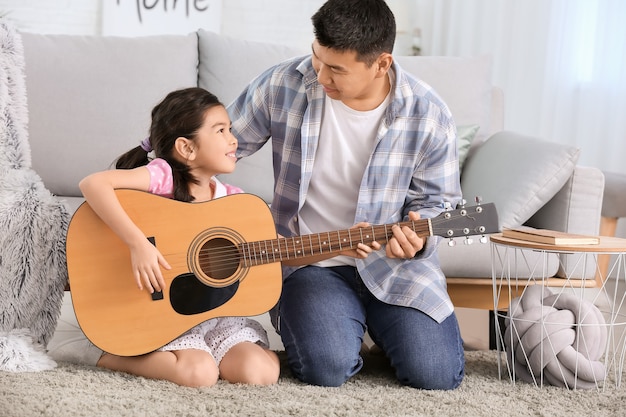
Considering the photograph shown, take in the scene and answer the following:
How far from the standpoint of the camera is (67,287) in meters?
1.87

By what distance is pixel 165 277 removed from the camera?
161 cm

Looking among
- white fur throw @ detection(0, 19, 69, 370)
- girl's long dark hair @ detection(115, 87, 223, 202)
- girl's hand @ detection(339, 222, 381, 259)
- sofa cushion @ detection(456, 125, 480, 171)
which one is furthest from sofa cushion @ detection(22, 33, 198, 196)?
girl's hand @ detection(339, 222, 381, 259)

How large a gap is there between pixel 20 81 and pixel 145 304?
620 millimetres

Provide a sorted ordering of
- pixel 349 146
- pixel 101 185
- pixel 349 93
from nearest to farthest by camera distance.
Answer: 1. pixel 101 185
2. pixel 349 93
3. pixel 349 146

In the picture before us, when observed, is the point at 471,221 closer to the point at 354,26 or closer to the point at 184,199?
the point at 354,26

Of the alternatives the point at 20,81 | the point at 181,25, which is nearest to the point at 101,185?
the point at 20,81

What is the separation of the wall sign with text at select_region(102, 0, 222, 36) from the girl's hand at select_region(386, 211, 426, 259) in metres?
2.38

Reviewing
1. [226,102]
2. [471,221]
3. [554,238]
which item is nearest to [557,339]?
[554,238]

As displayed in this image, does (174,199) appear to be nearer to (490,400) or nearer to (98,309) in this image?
(98,309)

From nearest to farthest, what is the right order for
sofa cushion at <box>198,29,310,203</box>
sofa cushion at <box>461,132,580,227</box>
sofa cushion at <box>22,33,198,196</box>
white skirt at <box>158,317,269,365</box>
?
white skirt at <box>158,317,269,365</box>, sofa cushion at <box>461,132,580,227</box>, sofa cushion at <box>22,33,198,196</box>, sofa cushion at <box>198,29,310,203</box>

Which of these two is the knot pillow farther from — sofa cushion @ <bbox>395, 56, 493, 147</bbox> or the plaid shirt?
sofa cushion @ <bbox>395, 56, 493, 147</bbox>

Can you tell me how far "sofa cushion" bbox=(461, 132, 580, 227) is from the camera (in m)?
2.26

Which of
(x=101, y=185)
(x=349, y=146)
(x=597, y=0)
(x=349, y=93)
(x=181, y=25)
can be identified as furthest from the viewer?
(x=181, y=25)

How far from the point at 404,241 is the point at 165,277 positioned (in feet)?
1.59
